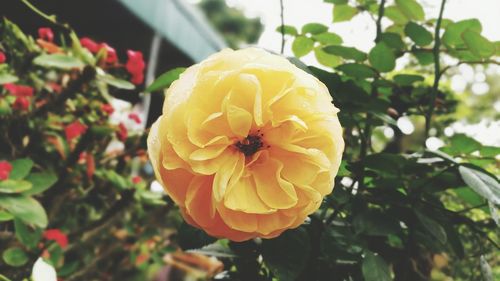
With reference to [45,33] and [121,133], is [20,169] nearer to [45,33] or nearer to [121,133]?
[121,133]

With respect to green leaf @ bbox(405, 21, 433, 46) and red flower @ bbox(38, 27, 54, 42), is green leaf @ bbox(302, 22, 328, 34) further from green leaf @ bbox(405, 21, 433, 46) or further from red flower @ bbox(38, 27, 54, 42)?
red flower @ bbox(38, 27, 54, 42)

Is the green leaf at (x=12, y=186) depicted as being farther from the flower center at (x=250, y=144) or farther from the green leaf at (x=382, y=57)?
the green leaf at (x=382, y=57)

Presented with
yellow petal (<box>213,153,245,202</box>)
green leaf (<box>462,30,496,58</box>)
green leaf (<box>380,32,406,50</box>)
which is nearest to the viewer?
yellow petal (<box>213,153,245,202</box>)

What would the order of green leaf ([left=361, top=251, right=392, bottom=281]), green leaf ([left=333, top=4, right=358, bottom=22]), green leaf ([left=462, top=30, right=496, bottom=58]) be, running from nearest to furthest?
green leaf ([left=361, top=251, right=392, bottom=281]) < green leaf ([left=462, top=30, right=496, bottom=58]) < green leaf ([left=333, top=4, right=358, bottom=22])

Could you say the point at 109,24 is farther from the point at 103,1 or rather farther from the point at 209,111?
the point at 209,111

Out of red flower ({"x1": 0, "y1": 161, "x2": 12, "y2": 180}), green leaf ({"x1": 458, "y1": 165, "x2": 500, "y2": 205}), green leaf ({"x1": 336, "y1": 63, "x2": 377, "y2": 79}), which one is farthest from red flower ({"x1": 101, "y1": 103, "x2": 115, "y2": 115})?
green leaf ({"x1": 458, "y1": 165, "x2": 500, "y2": 205})
